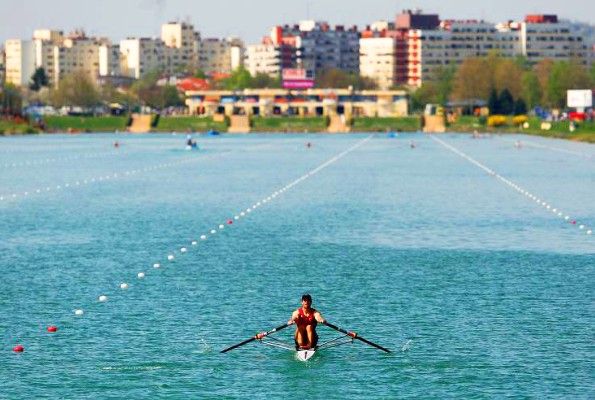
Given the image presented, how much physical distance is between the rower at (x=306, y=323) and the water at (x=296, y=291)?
385mm

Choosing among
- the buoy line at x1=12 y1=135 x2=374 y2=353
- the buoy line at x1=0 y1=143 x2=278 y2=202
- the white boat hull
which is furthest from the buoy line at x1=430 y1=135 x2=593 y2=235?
the white boat hull

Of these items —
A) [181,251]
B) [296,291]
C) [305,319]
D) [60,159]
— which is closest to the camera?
[305,319]

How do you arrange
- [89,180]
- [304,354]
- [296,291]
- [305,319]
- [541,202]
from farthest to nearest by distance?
1. [89,180]
2. [541,202]
3. [296,291]
4. [304,354]
5. [305,319]

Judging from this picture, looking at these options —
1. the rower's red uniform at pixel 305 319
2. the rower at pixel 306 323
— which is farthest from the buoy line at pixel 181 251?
the rower's red uniform at pixel 305 319

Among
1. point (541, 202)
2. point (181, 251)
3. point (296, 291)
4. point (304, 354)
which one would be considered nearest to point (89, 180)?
point (541, 202)

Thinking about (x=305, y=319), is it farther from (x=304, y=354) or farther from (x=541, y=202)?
(x=541, y=202)

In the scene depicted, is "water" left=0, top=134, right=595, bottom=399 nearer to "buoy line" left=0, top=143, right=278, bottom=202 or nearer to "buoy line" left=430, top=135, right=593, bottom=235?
"buoy line" left=430, top=135, right=593, bottom=235

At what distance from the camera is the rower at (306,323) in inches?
1230

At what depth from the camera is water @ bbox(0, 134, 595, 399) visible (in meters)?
29.9

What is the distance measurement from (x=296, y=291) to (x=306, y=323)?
402 inches

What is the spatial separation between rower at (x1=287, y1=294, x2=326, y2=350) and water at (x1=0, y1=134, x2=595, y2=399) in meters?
0.38

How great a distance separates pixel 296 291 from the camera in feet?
137

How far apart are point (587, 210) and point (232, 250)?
82.9 feet

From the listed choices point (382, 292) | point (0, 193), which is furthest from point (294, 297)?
point (0, 193)
